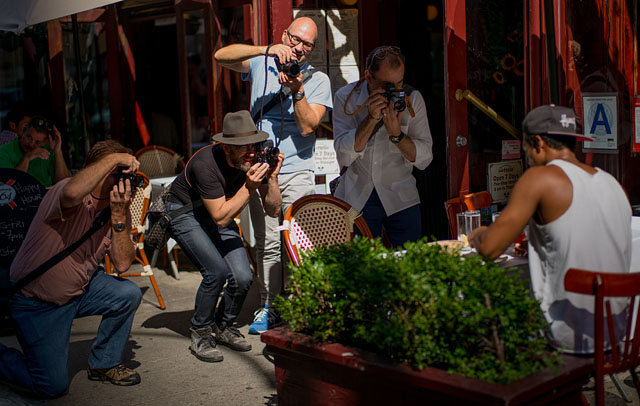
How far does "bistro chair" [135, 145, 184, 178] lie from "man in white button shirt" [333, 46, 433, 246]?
13.5 ft

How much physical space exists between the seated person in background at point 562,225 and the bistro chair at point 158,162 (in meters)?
5.95

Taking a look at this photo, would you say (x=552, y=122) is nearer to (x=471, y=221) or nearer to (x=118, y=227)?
(x=471, y=221)

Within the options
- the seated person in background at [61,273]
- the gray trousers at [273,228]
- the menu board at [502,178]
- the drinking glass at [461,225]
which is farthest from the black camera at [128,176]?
the menu board at [502,178]

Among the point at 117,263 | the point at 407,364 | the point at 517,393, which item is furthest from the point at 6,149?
the point at 517,393

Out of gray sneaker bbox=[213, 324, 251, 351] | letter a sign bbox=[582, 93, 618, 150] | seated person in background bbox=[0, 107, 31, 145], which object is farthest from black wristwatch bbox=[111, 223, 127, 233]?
letter a sign bbox=[582, 93, 618, 150]

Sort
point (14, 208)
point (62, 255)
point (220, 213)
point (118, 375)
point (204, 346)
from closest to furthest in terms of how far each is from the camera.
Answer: point (62, 255) < point (118, 375) < point (220, 213) < point (204, 346) < point (14, 208)

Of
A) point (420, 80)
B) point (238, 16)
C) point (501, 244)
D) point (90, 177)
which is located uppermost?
point (238, 16)

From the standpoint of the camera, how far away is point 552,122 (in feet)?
10.2

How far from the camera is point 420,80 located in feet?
26.1

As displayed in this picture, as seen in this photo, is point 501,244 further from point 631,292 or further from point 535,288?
point 631,292

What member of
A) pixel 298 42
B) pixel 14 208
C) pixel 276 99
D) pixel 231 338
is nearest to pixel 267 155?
pixel 276 99

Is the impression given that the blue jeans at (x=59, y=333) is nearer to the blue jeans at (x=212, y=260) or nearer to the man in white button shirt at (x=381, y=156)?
the blue jeans at (x=212, y=260)

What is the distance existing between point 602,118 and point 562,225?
286 cm

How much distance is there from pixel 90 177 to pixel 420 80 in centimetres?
453
